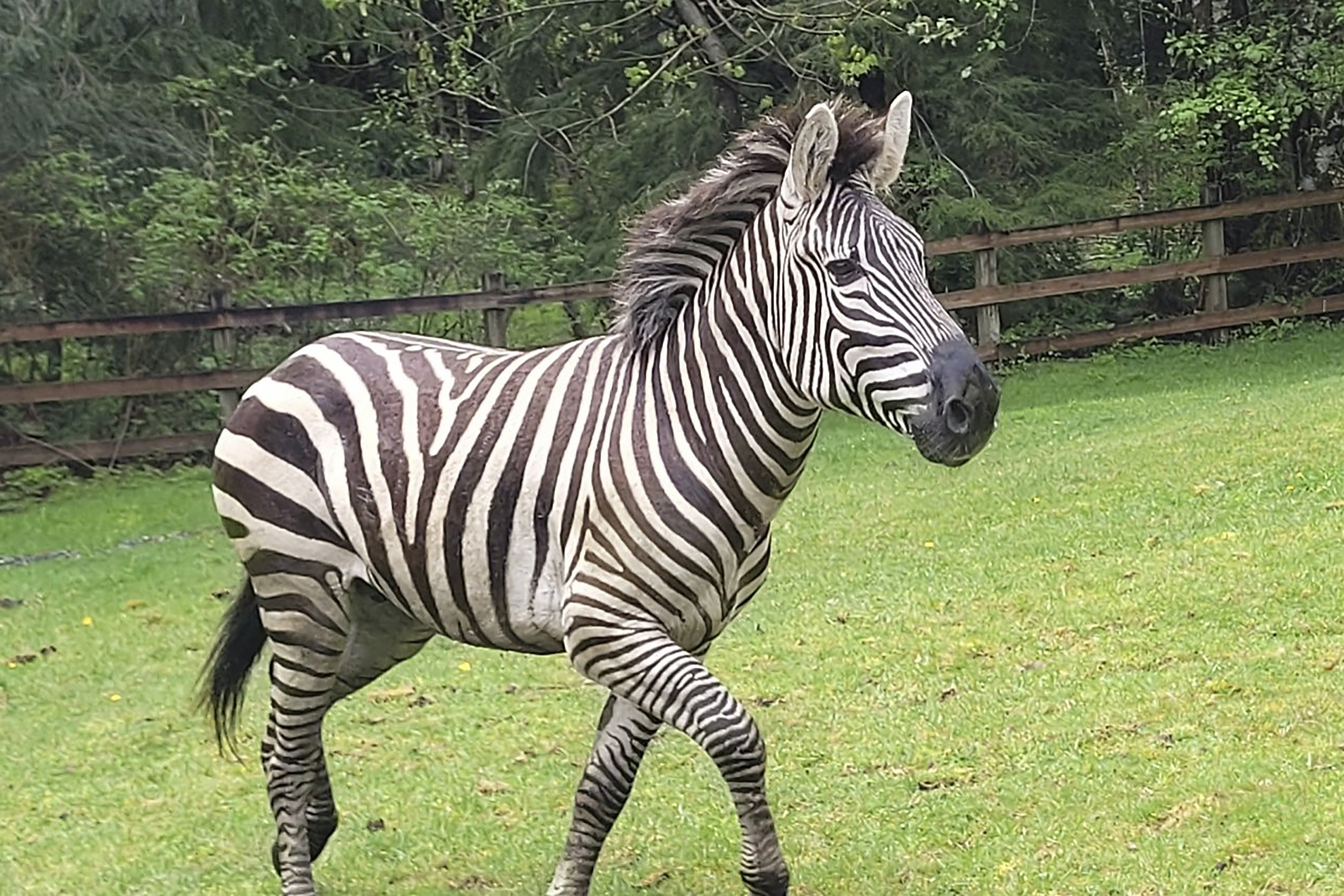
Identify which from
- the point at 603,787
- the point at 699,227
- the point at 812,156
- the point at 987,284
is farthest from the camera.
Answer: the point at 987,284

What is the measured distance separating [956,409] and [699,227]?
1.02m

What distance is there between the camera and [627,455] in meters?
4.29

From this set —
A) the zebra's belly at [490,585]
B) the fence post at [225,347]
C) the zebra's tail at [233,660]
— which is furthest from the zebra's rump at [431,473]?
the fence post at [225,347]

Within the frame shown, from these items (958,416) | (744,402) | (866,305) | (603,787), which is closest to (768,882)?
(603,787)

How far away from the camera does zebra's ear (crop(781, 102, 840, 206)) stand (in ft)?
13.2

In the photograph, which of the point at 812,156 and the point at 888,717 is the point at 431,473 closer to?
the point at 812,156

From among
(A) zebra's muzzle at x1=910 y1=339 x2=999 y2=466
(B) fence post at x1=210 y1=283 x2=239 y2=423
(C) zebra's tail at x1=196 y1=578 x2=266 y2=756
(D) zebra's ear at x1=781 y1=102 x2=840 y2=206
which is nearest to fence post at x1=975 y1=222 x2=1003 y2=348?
(B) fence post at x1=210 y1=283 x2=239 y2=423

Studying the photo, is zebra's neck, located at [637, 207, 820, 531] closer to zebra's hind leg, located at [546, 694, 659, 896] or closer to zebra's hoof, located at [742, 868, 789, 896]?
zebra's hind leg, located at [546, 694, 659, 896]

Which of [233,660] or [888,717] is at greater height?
[233,660]

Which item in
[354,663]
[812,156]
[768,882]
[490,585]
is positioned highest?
[812,156]

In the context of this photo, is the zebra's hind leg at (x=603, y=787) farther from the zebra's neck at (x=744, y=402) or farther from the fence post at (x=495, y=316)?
the fence post at (x=495, y=316)

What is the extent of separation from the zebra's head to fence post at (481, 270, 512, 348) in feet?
32.1

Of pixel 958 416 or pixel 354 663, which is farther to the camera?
pixel 354 663

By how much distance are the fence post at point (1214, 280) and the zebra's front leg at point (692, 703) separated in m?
13.1
